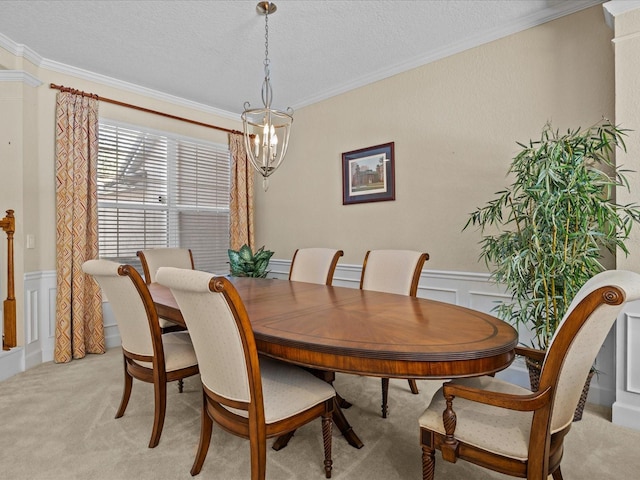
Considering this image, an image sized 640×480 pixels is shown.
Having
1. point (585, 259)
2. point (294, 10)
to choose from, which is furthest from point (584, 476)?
point (294, 10)

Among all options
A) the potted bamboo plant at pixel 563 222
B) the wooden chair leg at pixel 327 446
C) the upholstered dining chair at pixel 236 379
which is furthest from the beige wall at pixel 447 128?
the upholstered dining chair at pixel 236 379

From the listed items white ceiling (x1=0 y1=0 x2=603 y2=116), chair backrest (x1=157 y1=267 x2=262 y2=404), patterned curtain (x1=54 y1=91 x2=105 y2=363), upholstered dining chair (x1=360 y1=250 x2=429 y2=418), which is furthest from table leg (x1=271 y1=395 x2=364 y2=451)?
white ceiling (x1=0 y1=0 x2=603 y2=116)

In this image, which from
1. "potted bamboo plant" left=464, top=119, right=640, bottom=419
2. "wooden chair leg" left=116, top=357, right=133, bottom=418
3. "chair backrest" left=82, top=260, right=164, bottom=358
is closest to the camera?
"chair backrest" left=82, top=260, right=164, bottom=358

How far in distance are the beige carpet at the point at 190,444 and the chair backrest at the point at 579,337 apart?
2.56 feet

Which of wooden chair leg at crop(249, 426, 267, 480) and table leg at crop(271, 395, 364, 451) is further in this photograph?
table leg at crop(271, 395, 364, 451)

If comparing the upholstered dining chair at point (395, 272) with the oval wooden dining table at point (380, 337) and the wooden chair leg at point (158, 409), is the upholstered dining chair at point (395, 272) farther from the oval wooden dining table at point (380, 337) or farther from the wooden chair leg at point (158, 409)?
the wooden chair leg at point (158, 409)

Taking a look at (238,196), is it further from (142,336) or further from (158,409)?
(158,409)

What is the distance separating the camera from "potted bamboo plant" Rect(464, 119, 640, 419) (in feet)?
6.83

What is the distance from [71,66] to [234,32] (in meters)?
1.73

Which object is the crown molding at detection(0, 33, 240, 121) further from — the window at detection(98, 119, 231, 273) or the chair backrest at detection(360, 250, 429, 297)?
the chair backrest at detection(360, 250, 429, 297)

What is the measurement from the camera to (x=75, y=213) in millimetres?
3352

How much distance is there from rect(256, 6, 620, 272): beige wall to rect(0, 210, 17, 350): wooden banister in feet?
8.72

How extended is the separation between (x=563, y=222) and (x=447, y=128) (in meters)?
1.37

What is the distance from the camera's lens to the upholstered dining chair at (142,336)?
6.06 feet
